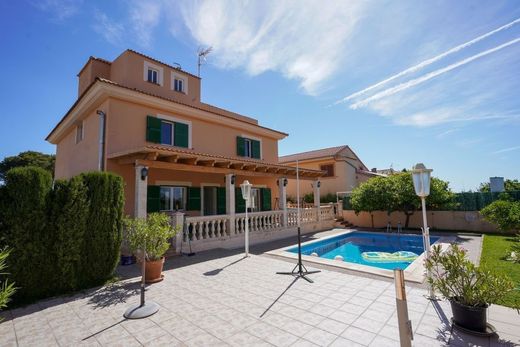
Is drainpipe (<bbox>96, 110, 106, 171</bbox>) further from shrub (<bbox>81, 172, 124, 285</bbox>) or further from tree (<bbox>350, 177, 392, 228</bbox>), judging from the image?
tree (<bbox>350, 177, 392, 228</bbox>)

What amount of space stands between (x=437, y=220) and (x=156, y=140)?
18.0 m

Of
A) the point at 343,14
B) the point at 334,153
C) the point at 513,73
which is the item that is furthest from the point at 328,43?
the point at 334,153

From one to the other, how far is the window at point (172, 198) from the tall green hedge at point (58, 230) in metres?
4.99

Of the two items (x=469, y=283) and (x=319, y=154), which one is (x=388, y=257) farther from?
(x=319, y=154)

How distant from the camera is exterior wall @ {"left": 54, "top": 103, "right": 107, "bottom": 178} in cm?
1084

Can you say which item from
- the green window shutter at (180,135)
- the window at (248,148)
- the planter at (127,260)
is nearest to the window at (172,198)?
the green window shutter at (180,135)

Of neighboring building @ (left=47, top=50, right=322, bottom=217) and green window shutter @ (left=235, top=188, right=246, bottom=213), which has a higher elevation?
neighboring building @ (left=47, top=50, right=322, bottom=217)

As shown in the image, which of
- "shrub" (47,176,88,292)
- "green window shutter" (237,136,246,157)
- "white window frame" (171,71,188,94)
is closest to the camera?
"shrub" (47,176,88,292)

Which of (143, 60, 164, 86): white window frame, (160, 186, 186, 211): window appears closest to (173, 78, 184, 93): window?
(143, 60, 164, 86): white window frame

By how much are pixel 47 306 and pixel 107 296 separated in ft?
3.39

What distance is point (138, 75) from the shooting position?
40.3 feet

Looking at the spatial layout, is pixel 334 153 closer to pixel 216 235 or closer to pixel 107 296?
pixel 216 235

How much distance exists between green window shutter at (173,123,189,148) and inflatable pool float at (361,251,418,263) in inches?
408

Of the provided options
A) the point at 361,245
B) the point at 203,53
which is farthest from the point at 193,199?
the point at 203,53
